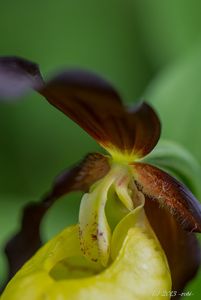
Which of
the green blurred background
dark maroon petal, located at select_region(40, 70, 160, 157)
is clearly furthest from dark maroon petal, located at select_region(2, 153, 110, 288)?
the green blurred background

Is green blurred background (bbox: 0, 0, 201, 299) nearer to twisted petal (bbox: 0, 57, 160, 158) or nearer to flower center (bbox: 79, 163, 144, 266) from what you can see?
flower center (bbox: 79, 163, 144, 266)

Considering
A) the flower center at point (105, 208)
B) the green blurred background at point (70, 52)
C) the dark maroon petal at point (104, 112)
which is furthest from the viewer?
the green blurred background at point (70, 52)

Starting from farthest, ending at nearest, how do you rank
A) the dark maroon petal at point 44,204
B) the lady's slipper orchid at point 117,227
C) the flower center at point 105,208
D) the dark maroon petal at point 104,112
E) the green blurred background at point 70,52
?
the green blurred background at point 70,52, the dark maroon petal at point 44,204, the flower center at point 105,208, the lady's slipper orchid at point 117,227, the dark maroon petal at point 104,112

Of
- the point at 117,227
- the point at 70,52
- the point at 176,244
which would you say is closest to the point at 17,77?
the point at 117,227

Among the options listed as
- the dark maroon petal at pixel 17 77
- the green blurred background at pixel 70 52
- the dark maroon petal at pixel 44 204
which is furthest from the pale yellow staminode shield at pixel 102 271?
the green blurred background at pixel 70 52

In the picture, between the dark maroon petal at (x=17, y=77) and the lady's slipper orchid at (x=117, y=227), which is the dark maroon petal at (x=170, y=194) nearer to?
the lady's slipper orchid at (x=117, y=227)

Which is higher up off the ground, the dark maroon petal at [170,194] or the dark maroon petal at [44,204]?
the dark maroon petal at [170,194]
